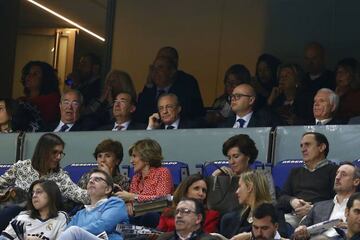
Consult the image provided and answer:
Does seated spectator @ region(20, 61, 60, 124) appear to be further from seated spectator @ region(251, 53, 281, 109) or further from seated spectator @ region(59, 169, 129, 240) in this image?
seated spectator @ region(59, 169, 129, 240)

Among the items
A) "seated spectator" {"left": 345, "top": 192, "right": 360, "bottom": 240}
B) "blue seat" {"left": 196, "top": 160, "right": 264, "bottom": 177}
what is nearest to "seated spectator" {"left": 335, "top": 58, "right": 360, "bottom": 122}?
"blue seat" {"left": 196, "top": 160, "right": 264, "bottom": 177}

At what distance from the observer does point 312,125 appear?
17.5 m

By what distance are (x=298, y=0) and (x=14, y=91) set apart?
168 inches

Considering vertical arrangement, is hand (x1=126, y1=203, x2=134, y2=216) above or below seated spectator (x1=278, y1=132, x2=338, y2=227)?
below

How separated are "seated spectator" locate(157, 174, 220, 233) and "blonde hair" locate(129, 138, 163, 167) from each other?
1.14 meters

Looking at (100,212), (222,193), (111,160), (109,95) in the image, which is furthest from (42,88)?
(100,212)

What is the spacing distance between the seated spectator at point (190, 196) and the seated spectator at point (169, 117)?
276 centimetres

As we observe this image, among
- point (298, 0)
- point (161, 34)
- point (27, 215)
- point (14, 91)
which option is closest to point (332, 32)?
point (298, 0)

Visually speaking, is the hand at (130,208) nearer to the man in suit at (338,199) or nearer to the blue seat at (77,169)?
the man in suit at (338,199)

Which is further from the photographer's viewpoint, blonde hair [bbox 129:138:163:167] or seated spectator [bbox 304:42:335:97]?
seated spectator [bbox 304:42:335:97]

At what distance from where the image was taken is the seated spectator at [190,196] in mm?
15156

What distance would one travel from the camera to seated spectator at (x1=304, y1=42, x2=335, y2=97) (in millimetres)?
18859

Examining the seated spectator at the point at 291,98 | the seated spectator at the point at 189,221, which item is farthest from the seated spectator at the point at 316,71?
the seated spectator at the point at 189,221

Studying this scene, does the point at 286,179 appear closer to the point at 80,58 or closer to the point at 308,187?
the point at 308,187
